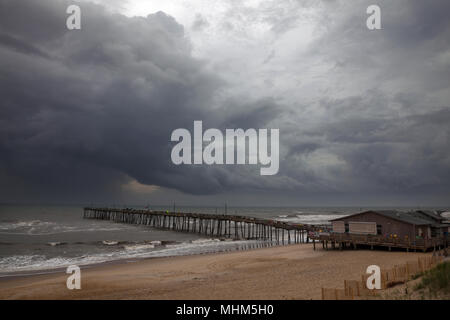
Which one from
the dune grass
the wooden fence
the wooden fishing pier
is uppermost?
the dune grass

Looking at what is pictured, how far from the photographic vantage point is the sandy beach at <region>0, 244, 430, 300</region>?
1688cm

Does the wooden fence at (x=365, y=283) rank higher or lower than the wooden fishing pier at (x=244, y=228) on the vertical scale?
higher

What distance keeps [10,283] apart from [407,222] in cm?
3118

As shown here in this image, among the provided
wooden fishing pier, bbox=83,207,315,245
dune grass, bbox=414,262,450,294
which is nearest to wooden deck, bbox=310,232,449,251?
wooden fishing pier, bbox=83,207,315,245

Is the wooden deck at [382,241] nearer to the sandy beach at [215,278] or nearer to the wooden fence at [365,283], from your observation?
the sandy beach at [215,278]

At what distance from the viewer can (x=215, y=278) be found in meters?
20.8

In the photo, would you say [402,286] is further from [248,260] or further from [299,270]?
[248,260]

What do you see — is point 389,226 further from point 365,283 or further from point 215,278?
point 215,278

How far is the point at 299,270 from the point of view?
71.9ft

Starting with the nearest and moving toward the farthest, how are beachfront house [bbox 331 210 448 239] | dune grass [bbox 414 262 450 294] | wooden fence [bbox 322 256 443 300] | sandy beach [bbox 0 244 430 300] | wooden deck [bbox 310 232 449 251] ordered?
dune grass [bbox 414 262 450 294] < wooden fence [bbox 322 256 443 300] < sandy beach [bbox 0 244 430 300] < wooden deck [bbox 310 232 449 251] < beachfront house [bbox 331 210 448 239]

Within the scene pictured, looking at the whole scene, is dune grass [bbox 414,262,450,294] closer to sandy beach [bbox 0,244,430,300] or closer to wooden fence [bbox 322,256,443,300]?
wooden fence [bbox 322,256,443,300]

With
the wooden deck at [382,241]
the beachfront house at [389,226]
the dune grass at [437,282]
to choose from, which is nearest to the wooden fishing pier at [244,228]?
the wooden deck at [382,241]

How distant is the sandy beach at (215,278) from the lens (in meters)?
16.9
